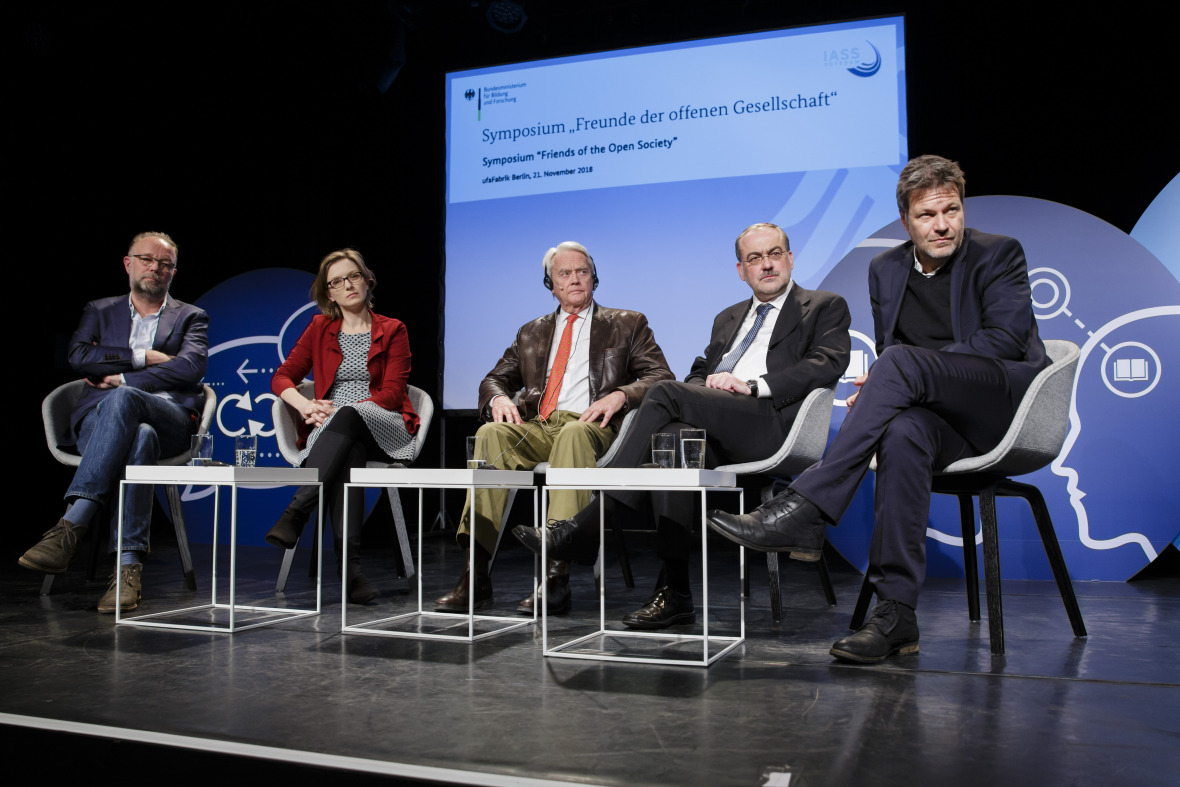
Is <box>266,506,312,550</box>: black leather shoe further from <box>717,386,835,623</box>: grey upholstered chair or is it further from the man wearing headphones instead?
<box>717,386,835,623</box>: grey upholstered chair

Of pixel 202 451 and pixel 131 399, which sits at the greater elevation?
pixel 131 399

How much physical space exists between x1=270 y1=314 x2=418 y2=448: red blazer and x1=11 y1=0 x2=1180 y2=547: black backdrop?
125 centimetres

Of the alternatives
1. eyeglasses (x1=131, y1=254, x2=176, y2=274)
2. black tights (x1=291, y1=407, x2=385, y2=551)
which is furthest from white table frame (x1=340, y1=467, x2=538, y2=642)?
eyeglasses (x1=131, y1=254, x2=176, y2=274)

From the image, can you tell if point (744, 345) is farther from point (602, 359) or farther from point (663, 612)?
point (663, 612)

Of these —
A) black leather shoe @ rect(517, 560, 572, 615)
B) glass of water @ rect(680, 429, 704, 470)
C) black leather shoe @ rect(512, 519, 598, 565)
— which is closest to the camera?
glass of water @ rect(680, 429, 704, 470)

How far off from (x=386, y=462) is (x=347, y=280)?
2.44 feet

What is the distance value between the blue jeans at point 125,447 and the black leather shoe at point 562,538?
4.39ft

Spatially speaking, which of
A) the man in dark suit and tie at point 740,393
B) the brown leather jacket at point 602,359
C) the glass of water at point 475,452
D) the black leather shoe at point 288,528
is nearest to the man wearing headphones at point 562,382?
the brown leather jacket at point 602,359

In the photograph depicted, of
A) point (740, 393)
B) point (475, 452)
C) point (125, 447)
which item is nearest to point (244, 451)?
point (125, 447)

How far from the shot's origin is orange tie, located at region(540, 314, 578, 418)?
10.6 ft

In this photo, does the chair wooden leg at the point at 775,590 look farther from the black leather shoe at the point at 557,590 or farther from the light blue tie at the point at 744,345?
the light blue tie at the point at 744,345

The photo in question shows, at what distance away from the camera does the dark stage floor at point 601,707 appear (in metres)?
1.25

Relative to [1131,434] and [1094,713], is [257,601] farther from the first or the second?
[1131,434]

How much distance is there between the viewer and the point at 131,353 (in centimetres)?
339
